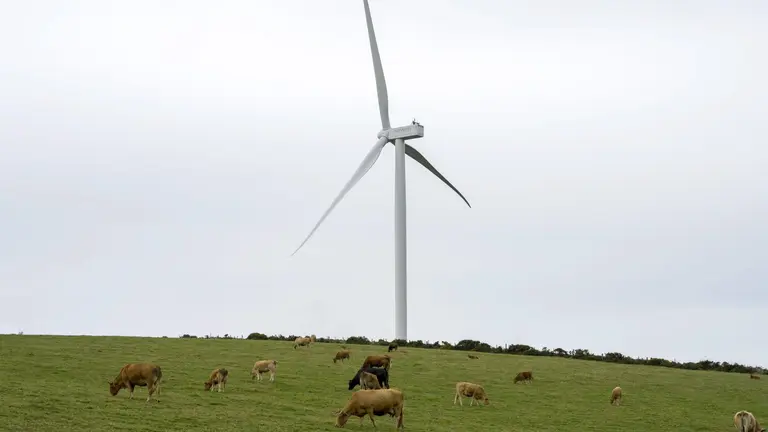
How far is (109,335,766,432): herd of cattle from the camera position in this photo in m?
25.8

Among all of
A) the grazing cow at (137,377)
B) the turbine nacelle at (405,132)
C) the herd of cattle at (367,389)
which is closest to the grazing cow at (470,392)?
the herd of cattle at (367,389)

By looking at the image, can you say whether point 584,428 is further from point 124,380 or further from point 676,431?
point 124,380

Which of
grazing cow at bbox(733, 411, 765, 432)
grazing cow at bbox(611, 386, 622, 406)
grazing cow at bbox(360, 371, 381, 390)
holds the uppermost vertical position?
grazing cow at bbox(360, 371, 381, 390)

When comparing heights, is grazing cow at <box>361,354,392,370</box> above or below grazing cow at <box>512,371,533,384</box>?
above

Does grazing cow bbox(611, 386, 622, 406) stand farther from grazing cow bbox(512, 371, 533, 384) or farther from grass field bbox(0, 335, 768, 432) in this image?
grazing cow bbox(512, 371, 533, 384)

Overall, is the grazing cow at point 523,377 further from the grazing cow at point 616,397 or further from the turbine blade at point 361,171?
the turbine blade at point 361,171

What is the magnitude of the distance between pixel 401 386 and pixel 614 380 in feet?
41.4

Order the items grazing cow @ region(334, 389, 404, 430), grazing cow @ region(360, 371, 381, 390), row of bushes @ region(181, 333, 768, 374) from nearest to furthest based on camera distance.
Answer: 1. grazing cow @ region(334, 389, 404, 430)
2. grazing cow @ region(360, 371, 381, 390)
3. row of bushes @ region(181, 333, 768, 374)

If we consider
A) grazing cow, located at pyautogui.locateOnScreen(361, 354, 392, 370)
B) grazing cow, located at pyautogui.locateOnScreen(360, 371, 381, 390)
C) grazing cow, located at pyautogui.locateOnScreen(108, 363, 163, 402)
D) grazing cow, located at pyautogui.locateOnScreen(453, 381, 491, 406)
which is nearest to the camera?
grazing cow, located at pyautogui.locateOnScreen(108, 363, 163, 402)

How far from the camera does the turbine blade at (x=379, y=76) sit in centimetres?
6500

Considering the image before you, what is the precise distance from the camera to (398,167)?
63844 mm

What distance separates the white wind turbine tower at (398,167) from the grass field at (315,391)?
9856 mm

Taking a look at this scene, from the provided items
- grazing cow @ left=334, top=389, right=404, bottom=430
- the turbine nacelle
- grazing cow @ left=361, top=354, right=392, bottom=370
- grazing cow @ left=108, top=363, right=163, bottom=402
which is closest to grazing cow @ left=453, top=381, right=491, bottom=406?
grazing cow @ left=361, top=354, right=392, bottom=370

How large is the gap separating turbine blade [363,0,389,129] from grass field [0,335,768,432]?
21.0m
